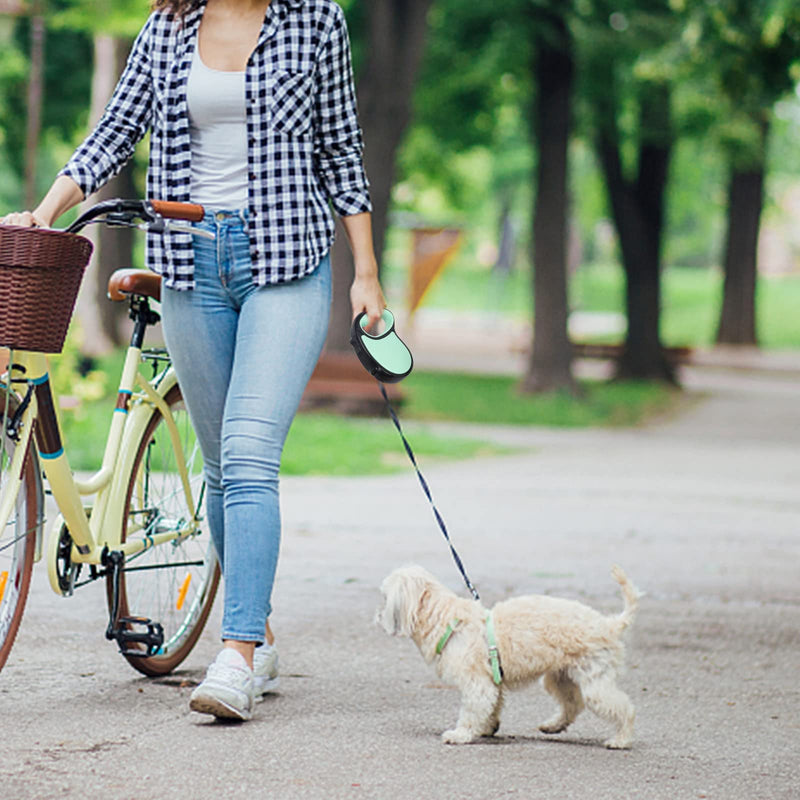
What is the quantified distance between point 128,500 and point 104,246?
19.7m

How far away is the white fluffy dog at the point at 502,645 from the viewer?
384 centimetres

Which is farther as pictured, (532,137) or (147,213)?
(532,137)

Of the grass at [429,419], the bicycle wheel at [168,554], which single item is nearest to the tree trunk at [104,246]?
the grass at [429,419]

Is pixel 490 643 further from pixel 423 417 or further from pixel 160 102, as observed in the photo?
pixel 423 417

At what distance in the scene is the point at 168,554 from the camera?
4.57m

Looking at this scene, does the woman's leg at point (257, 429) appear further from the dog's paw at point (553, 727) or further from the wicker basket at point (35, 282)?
the dog's paw at point (553, 727)

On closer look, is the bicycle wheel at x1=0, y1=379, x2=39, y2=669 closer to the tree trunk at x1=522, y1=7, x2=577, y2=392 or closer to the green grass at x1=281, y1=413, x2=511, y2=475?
the green grass at x1=281, y1=413, x2=511, y2=475

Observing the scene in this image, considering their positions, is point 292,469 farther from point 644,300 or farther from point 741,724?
point 644,300

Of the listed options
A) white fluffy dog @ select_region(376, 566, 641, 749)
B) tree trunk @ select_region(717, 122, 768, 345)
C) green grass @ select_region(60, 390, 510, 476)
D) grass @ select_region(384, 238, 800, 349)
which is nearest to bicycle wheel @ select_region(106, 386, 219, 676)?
white fluffy dog @ select_region(376, 566, 641, 749)

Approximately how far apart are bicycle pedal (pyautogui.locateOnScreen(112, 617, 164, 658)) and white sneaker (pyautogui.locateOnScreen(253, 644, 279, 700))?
0.91 ft

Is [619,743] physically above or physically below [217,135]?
below

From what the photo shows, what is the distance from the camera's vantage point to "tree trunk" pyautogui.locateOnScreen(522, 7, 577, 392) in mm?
19812

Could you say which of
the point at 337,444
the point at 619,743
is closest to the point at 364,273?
the point at 619,743

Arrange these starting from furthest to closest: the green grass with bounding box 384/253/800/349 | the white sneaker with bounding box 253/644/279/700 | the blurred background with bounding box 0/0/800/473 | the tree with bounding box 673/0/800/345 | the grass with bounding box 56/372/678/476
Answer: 1. the green grass with bounding box 384/253/800/349
2. the blurred background with bounding box 0/0/800/473
3. the tree with bounding box 673/0/800/345
4. the grass with bounding box 56/372/678/476
5. the white sneaker with bounding box 253/644/279/700
